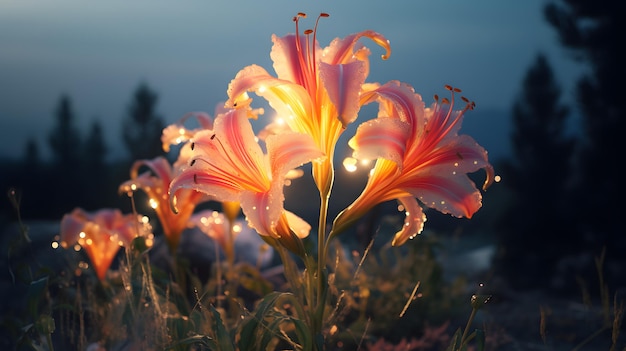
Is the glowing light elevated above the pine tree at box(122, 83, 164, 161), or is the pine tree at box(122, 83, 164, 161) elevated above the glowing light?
the glowing light

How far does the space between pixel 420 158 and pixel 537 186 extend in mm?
7584

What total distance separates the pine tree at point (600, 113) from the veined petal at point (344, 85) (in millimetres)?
7676

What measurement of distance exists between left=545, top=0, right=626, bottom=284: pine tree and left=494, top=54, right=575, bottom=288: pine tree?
0.96ft

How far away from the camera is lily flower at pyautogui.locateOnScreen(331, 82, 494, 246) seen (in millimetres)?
2203

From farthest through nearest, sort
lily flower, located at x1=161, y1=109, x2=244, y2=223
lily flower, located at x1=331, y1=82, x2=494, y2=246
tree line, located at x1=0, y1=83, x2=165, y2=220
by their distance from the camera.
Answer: tree line, located at x1=0, y1=83, x2=165, y2=220 → lily flower, located at x1=161, y1=109, x2=244, y2=223 → lily flower, located at x1=331, y1=82, x2=494, y2=246

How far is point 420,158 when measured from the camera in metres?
2.35

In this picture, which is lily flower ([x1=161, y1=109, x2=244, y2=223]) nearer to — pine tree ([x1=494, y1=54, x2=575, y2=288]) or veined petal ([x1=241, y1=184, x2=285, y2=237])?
veined petal ([x1=241, y1=184, x2=285, y2=237])

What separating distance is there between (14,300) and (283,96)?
4303mm

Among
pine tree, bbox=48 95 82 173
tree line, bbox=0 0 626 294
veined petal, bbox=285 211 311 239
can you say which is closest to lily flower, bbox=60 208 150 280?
veined petal, bbox=285 211 311 239

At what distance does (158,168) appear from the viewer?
365 centimetres

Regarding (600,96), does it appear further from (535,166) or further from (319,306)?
(319,306)

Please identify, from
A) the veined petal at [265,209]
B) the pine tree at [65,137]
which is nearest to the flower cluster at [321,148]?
the veined petal at [265,209]

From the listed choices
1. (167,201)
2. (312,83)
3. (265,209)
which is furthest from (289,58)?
(167,201)

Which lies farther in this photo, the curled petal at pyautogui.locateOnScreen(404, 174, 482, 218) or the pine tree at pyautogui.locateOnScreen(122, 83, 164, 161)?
the pine tree at pyautogui.locateOnScreen(122, 83, 164, 161)
